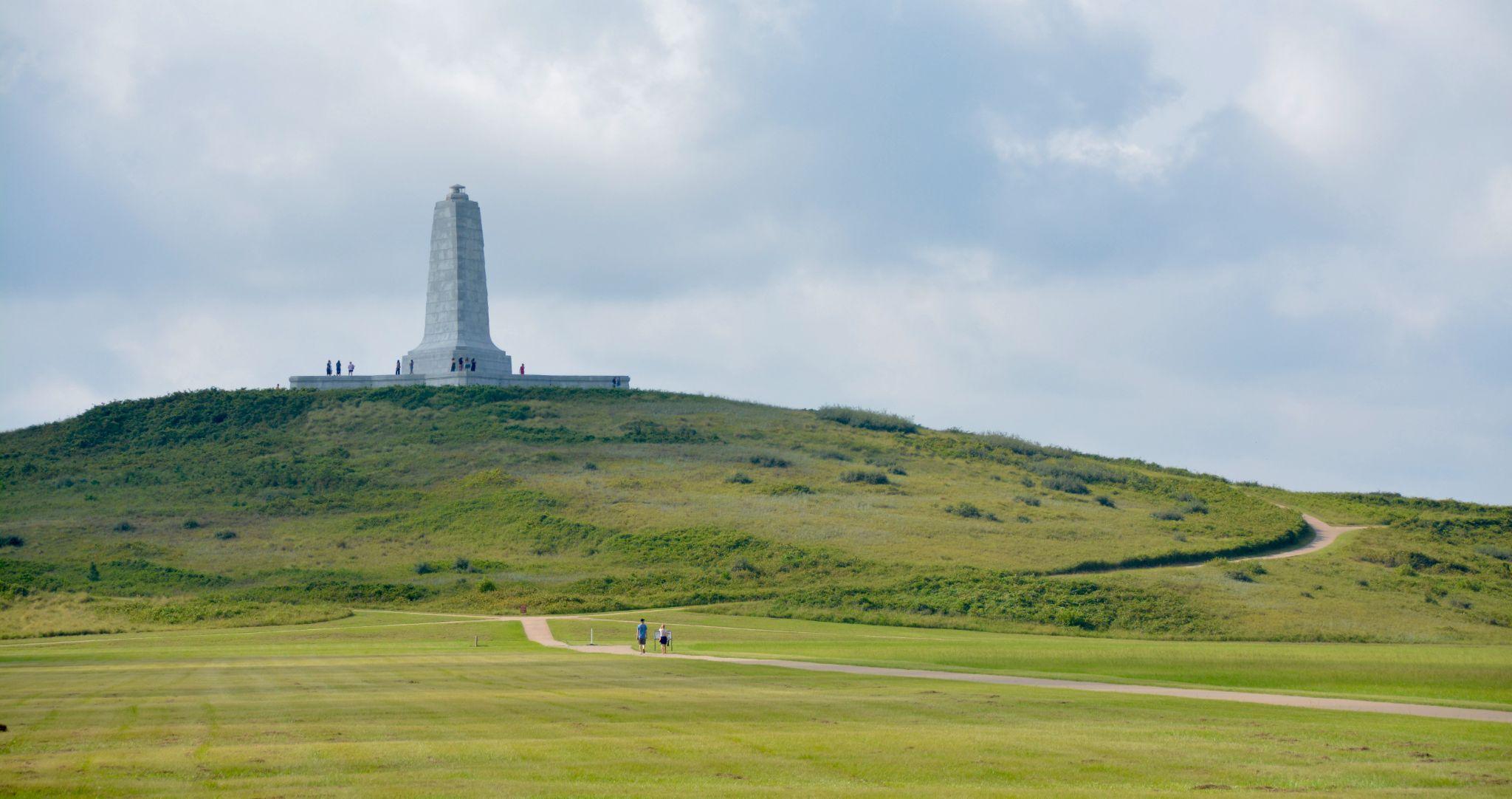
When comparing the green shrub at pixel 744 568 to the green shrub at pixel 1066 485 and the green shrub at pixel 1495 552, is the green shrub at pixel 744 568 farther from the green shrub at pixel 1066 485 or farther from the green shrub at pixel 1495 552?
the green shrub at pixel 1495 552

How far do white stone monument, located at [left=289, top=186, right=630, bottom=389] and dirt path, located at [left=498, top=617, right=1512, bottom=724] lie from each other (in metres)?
54.6

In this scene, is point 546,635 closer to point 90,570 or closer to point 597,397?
point 90,570

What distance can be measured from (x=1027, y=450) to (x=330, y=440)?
1891 inches

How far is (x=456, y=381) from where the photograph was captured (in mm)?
89500

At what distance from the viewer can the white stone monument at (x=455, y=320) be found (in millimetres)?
85000

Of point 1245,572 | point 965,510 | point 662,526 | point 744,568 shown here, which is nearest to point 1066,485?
point 965,510

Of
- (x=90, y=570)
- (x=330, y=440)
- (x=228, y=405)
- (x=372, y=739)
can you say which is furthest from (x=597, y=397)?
(x=372, y=739)

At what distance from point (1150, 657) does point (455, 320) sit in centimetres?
6069

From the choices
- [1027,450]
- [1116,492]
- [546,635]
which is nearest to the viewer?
[546,635]

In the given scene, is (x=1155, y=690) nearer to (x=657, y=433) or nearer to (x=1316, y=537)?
(x=1316, y=537)

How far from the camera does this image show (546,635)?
41.9 metres

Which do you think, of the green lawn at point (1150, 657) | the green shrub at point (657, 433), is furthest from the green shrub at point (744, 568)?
the green shrub at point (657, 433)

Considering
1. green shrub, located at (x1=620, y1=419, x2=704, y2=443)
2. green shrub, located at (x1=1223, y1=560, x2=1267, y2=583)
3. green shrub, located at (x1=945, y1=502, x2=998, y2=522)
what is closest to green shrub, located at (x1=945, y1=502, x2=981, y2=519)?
green shrub, located at (x1=945, y1=502, x2=998, y2=522)

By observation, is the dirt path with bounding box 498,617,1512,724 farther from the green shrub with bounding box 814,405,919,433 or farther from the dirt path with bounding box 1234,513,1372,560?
the green shrub with bounding box 814,405,919,433
